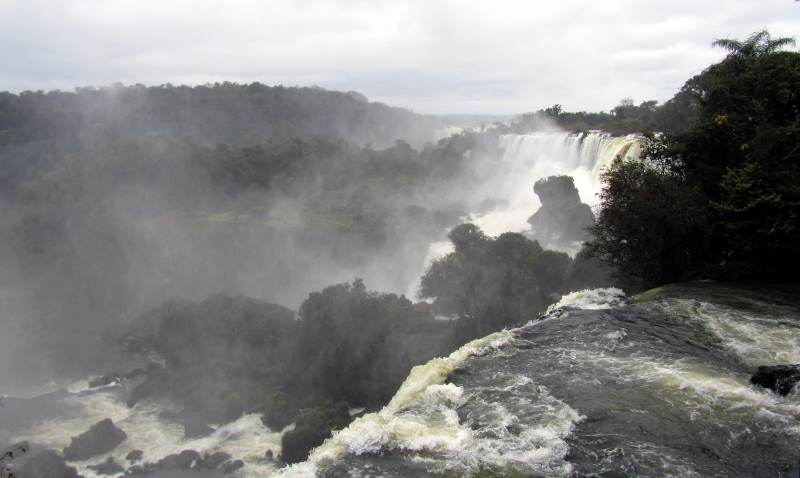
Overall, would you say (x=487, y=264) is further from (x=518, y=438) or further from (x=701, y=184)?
(x=518, y=438)

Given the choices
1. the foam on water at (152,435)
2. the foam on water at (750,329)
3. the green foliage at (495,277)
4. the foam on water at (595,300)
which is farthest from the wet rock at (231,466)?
the foam on water at (750,329)

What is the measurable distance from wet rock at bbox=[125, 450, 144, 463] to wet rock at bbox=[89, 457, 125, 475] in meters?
0.42

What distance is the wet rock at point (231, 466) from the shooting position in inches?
797

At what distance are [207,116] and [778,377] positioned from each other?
107483mm

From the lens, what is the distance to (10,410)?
2756 cm

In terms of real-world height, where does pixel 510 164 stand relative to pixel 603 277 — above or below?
above

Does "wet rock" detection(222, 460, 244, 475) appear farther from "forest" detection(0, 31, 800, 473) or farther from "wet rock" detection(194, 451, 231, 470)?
"forest" detection(0, 31, 800, 473)

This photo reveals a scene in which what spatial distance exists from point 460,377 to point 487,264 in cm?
1793

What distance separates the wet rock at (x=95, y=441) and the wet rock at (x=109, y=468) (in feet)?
3.06

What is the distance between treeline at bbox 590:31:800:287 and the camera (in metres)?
15.0

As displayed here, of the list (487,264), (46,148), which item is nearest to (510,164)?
(487,264)

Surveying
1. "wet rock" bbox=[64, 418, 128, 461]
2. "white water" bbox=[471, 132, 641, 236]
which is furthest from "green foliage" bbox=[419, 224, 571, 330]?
"wet rock" bbox=[64, 418, 128, 461]

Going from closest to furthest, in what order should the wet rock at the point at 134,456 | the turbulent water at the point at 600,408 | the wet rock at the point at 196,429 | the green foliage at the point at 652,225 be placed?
the turbulent water at the point at 600,408 < the green foliage at the point at 652,225 < the wet rock at the point at 134,456 < the wet rock at the point at 196,429

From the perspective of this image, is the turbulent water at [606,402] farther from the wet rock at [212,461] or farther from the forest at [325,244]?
the wet rock at [212,461]
